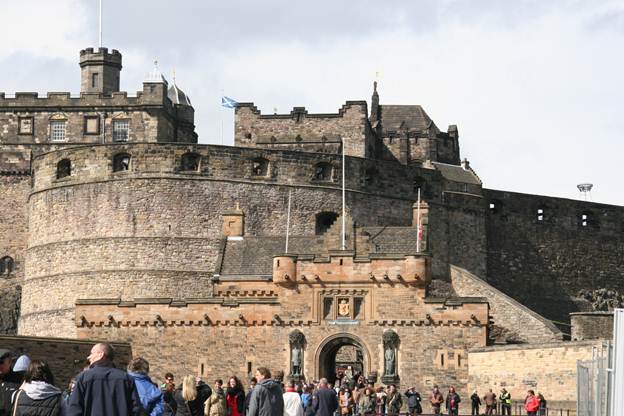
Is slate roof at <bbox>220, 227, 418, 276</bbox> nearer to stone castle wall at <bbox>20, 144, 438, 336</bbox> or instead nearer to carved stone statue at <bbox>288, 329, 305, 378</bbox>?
stone castle wall at <bbox>20, 144, 438, 336</bbox>

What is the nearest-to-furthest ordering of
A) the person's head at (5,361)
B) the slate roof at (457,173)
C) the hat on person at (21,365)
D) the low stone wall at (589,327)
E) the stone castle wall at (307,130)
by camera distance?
the person's head at (5,361) → the hat on person at (21,365) → the low stone wall at (589,327) → the stone castle wall at (307,130) → the slate roof at (457,173)

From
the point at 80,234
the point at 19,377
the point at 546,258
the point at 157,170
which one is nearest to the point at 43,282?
the point at 80,234

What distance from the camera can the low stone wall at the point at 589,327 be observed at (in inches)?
1817

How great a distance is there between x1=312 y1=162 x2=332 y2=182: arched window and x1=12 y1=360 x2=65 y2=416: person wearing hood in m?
43.8

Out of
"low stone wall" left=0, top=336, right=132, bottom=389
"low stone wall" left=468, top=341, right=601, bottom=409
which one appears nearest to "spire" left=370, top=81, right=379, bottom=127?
"low stone wall" left=468, top=341, right=601, bottom=409

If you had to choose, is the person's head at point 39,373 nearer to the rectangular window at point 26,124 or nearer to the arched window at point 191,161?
the arched window at point 191,161

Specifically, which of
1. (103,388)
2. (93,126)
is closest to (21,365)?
(103,388)

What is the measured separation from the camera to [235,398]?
75.9 ft

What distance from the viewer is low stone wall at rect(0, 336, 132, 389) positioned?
38.6 meters

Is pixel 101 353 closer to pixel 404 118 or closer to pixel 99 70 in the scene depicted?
pixel 99 70

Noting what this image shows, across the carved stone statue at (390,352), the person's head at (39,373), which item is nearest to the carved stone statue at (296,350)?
the carved stone statue at (390,352)

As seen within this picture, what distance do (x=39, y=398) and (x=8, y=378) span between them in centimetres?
97

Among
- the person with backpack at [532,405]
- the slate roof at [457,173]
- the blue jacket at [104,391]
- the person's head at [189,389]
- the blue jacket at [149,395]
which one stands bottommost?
the person with backpack at [532,405]

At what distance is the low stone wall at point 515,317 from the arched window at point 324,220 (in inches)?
251
